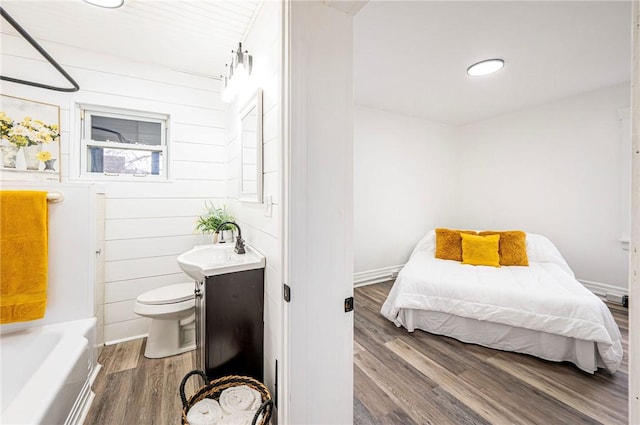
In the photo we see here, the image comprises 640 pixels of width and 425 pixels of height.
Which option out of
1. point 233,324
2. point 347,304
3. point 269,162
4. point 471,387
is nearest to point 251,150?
point 269,162

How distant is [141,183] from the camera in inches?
97.3

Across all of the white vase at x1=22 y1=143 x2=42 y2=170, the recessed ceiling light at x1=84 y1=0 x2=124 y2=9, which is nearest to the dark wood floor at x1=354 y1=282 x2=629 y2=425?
the white vase at x1=22 y1=143 x2=42 y2=170

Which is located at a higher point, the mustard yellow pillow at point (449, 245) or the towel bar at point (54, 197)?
the towel bar at point (54, 197)

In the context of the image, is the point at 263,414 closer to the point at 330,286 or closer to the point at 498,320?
the point at 330,286

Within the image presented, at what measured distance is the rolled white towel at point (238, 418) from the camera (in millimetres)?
1301

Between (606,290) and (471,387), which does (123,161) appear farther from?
(606,290)

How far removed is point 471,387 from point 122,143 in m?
3.42

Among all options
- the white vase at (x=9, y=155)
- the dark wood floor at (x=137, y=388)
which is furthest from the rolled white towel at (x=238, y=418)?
the white vase at (x=9, y=155)

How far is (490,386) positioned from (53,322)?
2.86m

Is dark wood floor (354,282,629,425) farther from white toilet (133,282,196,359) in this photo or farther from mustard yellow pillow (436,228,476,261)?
white toilet (133,282,196,359)

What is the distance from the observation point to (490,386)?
1837mm

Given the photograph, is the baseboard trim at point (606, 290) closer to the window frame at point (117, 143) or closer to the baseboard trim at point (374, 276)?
the baseboard trim at point (374, 276)

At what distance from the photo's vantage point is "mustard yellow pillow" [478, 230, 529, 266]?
298 centimetres

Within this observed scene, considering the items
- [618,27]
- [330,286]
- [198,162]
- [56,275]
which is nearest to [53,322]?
[56,275]
